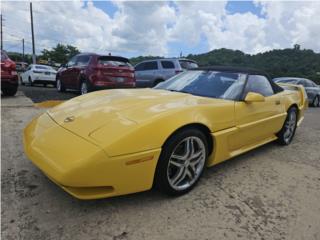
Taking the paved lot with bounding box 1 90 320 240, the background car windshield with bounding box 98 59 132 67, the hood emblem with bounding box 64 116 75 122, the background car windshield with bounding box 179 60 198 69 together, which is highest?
the background car windshield with bounding box 179 60 198 69

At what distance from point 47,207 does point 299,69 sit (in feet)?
88.4

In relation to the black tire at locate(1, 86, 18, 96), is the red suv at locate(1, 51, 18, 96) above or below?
above

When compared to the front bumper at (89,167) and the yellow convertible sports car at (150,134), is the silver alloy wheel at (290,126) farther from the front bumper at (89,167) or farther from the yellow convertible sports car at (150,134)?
the front bumper at (89,167)

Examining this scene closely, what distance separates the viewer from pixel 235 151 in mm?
3215

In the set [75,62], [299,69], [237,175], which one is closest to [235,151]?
[237,175]

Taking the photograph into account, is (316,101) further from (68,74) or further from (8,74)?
(8,74)

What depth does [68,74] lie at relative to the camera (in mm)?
9664

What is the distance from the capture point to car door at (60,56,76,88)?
952cm

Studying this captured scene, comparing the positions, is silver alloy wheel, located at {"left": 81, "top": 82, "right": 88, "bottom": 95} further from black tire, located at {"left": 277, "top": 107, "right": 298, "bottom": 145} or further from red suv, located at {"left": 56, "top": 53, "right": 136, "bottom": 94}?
black tire, located at {"left": 277, "top": 107, "right": 298, "bottom": 145}

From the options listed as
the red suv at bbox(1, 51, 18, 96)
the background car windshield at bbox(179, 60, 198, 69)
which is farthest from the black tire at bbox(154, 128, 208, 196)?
the background car windshield at bbox(179, 60, 198, 69)

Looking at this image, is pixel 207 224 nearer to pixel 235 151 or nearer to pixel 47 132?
pixel 235 151

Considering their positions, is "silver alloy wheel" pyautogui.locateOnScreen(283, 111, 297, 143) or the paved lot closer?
the paved lot

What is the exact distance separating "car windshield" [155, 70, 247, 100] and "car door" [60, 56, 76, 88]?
21.0ft

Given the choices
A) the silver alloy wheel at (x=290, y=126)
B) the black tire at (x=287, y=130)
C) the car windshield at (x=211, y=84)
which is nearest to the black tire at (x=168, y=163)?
the car windshield at (x=211, y=84)
